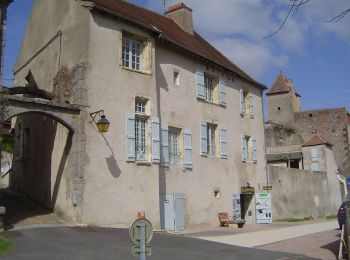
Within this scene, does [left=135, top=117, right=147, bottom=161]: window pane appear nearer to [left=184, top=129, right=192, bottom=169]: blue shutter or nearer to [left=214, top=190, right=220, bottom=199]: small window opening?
[left=184, top=129, right=192, bottom=169]: blue shutter

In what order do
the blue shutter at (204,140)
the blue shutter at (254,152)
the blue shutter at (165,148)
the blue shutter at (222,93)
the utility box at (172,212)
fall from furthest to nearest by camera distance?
the blue shutter at (254,152)
the blue shutter at (222,93)
the blue shutter at (204,140)
the blue shutter at (165,148)
the utility box at (172,212)

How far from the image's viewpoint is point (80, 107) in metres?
13.7

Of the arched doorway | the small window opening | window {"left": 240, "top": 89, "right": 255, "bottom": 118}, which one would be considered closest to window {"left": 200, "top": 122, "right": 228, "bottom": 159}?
the small window opening

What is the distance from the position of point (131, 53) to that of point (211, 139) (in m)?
5.69

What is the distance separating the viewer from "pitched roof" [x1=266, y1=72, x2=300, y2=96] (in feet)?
148

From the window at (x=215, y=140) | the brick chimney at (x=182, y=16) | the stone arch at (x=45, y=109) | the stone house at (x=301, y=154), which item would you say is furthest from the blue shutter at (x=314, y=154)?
the stone arch at (x=45, y=109)

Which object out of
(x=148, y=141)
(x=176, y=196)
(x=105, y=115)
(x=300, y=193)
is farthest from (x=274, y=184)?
(x=105, y=115)

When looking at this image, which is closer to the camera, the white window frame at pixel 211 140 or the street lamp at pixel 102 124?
the street lamp at pixel 102 124

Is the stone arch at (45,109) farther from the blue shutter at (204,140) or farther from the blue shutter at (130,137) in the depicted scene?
the blue shutter at (204,140)

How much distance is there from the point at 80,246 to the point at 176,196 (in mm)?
6741

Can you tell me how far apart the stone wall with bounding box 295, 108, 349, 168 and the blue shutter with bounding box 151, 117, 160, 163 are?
88.4 ft

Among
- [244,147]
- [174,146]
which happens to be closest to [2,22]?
[174,146]

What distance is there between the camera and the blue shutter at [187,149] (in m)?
17.3

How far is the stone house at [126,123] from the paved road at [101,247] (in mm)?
1717
